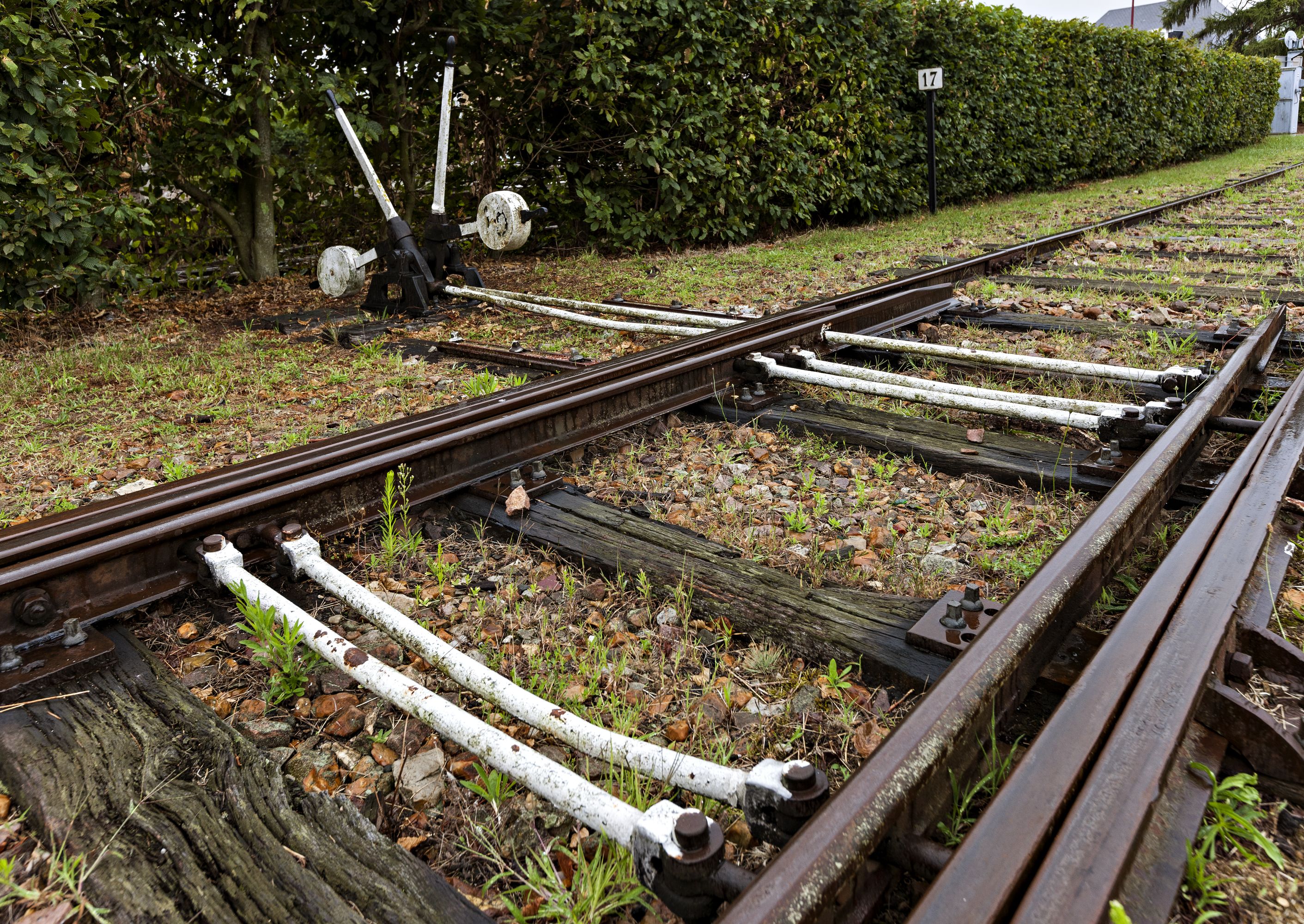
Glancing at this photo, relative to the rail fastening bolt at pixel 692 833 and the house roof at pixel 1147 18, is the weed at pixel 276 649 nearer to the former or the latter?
the rail fastening bolt at pixel 692 833

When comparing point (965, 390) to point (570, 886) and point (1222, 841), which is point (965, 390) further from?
Answer: point (570, 886)

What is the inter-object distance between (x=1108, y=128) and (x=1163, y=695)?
1801 centimetres

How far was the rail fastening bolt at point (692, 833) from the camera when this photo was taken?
1132mm

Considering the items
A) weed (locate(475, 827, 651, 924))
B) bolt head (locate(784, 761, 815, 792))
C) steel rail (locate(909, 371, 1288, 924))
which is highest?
steel rail (locate(909, 371, 1288, 924))

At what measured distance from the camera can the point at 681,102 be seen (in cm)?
849

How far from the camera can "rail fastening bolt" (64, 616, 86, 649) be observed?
5.99 ft

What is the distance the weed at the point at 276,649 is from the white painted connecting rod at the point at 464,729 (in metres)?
0.02

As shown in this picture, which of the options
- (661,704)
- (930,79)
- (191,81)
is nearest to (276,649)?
(661,704)

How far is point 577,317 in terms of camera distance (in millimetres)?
5039

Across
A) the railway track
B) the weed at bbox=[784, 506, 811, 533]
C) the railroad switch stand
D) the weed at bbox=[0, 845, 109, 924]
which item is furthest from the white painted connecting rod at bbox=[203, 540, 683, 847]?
the railroad switch stand

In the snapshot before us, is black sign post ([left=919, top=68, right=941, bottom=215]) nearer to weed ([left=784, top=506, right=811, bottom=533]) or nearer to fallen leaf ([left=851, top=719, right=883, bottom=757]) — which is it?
weed ([left=784, top=506, right=811, bottom=533])

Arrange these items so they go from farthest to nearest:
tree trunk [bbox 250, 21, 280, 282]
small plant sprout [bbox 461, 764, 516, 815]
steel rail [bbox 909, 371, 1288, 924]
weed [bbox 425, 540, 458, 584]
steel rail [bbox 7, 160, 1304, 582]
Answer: tree trunk [bbox 250, 21, 280, 282]
weed [bbox 425, 540, 458, 584]
steel rail [bbox 7, 160, 1304, 582]
small plant sprout [bbox 461, 764, 516, 815]
steel rail [bbox 909, 371, 1288, 924]

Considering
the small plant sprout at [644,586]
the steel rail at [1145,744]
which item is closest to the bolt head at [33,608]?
the small plant sprout at [644,586]

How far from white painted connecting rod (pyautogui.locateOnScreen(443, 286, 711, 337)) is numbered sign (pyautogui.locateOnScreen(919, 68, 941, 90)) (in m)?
7.39
